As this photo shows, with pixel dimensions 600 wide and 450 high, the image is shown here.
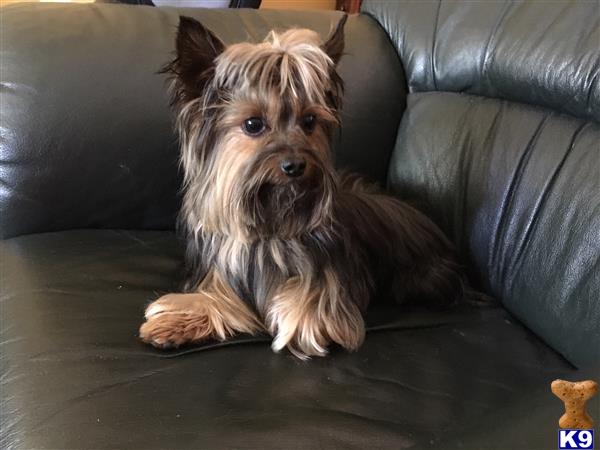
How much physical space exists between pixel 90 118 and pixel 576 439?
145 cm

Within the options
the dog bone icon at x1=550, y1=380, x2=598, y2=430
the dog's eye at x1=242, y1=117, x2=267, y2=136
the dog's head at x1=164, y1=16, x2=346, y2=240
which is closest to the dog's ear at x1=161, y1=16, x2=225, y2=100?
the dog's head at x1=164, y1=16, x2=346, y2=240

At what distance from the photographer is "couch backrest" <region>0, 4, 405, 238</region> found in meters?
1.82

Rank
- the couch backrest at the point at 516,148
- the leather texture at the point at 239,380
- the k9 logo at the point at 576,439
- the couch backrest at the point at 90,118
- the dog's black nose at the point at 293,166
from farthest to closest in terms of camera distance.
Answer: the couch backrest at the point at 90,118
the couch backrest at the point at 516,148
the dog's black nose at the point at 293,166
the leather texture at the point at 239,380
the k9 logo at the point at 576,439

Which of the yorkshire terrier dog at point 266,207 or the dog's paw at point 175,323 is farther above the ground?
the yorkshire terrier dog at point 266,207

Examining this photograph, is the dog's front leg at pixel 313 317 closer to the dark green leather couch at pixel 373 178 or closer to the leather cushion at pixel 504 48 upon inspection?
the dark green leather couch at pixel 373 178

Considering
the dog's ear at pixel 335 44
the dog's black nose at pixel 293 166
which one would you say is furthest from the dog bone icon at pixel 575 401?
the dog's ear at pixel 335 44

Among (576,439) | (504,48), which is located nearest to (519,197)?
(504,48)

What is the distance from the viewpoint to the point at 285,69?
1385 millimetres

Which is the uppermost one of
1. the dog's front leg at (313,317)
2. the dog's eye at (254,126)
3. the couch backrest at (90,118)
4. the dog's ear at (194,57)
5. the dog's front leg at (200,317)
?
the dog's ear at (194,57)

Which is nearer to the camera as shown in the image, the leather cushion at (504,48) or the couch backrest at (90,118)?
the leather cushion at (504,48)

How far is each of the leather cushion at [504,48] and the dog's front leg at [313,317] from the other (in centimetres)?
67

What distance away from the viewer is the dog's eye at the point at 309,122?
1.44 metres

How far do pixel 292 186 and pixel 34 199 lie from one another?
83cm

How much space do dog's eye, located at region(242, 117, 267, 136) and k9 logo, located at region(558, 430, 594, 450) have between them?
0.84 meters
